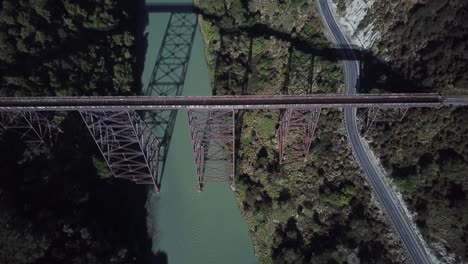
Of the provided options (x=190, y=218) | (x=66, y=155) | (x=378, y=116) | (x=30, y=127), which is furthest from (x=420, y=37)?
(x=30, y=127)

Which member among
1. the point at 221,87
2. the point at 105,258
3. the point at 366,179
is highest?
the point at 221,87

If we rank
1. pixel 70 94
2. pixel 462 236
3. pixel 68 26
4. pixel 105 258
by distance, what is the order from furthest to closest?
1. pixel 68 26
2. pixel 70 94
3. pixel 105 258
4. pixel 462 236

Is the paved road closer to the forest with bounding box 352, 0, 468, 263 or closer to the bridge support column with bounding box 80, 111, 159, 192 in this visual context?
the forest with bounding box 352, 0, 468, 263

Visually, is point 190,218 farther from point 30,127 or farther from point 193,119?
point 30,127

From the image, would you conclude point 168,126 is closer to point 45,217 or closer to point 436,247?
point 45,217

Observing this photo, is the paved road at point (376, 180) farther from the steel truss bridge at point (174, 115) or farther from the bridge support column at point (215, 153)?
the bridge support column at point (215, 153)

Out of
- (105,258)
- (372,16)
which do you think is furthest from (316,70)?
(105,258)
